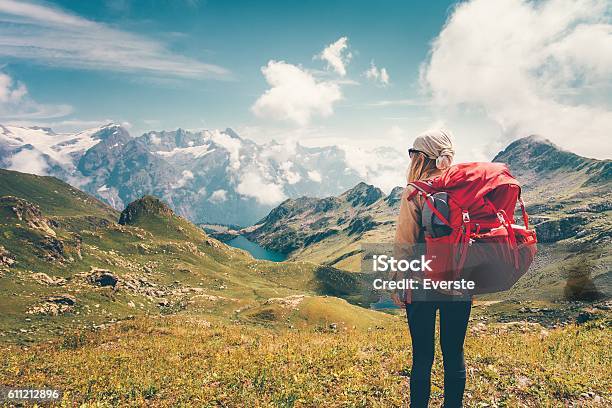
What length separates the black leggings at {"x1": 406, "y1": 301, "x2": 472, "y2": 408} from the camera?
5902 millimetres

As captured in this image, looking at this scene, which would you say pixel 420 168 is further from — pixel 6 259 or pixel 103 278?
pixel 6 259

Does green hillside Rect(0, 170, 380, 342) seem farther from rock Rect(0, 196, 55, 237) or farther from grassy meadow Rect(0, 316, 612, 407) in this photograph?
grassy meadow Rect(0, 316, 612, 407)

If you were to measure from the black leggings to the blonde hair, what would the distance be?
221 cm

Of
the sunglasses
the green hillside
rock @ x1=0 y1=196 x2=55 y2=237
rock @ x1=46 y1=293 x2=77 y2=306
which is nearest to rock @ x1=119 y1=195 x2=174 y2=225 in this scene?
the green hillside

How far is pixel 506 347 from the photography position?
13.4 metres

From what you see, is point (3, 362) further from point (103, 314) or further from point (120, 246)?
point (120, 246)

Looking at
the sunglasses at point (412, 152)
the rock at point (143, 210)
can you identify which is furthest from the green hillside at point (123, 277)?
the sunglasses at point (412, 152)

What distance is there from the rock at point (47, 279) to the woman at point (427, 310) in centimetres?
8428

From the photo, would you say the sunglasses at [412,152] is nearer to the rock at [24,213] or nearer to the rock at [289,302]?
the rock at [289,302]

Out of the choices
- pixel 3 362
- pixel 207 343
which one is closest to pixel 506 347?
pixel 207 343

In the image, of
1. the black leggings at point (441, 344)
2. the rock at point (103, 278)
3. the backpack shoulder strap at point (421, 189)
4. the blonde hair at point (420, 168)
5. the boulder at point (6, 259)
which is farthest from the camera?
the rock at point (103, 278)

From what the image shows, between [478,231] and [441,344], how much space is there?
2.38 metres

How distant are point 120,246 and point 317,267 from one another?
90.4 meters

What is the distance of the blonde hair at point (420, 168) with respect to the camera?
621 centimetres
